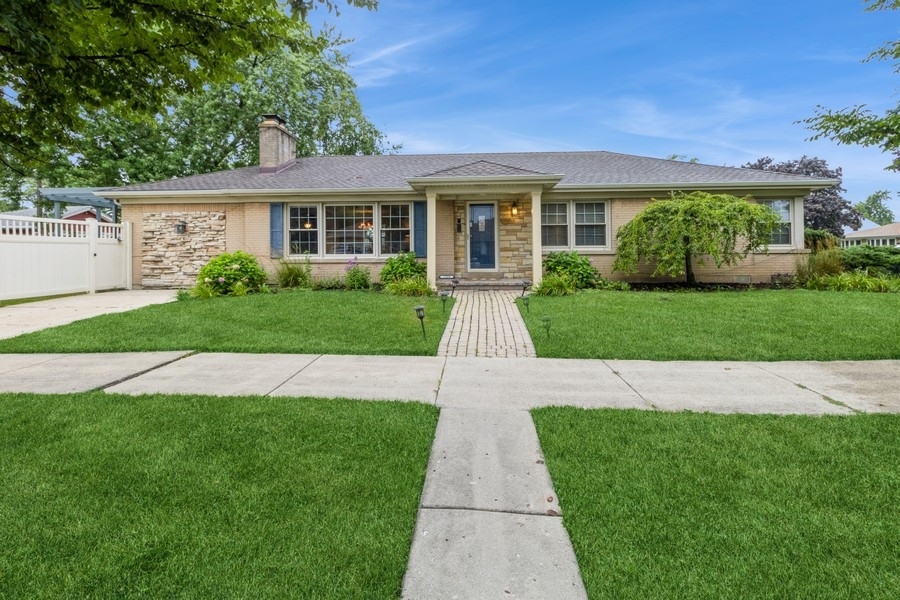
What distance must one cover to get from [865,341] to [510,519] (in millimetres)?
6500

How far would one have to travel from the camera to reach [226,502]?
2.25m

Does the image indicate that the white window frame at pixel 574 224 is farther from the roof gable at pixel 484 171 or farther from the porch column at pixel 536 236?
the roof gable at pixel 484 171

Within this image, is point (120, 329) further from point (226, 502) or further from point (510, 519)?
point (510, 519)

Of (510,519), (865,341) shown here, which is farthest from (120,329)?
(865,341)

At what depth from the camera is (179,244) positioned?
1335 cm

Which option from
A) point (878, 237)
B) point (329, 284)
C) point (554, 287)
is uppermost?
point (878, 237)

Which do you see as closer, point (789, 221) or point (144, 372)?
point (144, 372)

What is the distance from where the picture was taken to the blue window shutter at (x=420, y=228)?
1252cm

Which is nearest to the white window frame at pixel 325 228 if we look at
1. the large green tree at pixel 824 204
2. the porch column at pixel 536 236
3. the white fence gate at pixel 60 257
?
the porch column at pixel 536 236

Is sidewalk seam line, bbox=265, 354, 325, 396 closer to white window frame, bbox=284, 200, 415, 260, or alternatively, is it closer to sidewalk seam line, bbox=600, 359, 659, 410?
sidewalk seam line, bbox=600, 359, 659, 410

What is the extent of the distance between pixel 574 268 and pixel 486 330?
17.8ft

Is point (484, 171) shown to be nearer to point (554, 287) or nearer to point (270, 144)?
point (554, 287)

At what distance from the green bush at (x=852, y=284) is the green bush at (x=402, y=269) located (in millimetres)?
9875

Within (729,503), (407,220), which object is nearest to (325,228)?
(407,220)
